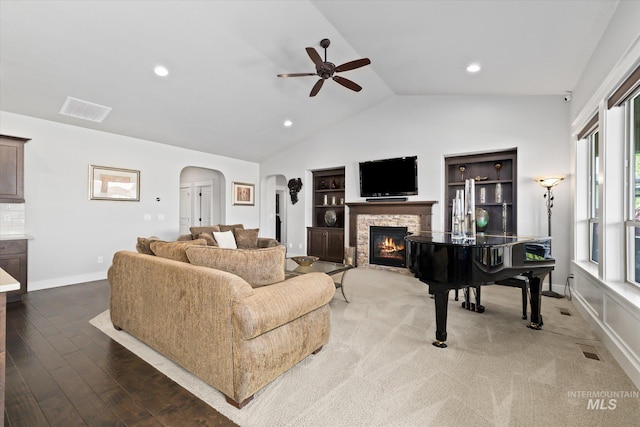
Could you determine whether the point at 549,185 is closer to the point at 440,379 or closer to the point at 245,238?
the point at 440,379

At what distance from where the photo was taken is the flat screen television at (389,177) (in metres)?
5.61

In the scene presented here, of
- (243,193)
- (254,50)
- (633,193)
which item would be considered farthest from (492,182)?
(243,193)

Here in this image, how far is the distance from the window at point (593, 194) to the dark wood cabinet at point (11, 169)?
737 centimetres

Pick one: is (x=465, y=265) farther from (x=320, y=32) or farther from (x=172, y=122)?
(x=172, y=122)

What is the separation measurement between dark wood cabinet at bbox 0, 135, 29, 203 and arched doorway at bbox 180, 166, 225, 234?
3695mm

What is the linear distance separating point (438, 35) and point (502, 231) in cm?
342

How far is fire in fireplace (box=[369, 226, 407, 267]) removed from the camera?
5.77 metres

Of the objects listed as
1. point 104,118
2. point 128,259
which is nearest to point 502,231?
point 128,259

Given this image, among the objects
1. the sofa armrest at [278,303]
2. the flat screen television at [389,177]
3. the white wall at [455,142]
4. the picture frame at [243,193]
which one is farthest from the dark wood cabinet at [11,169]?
the flat screen television at [389,177]

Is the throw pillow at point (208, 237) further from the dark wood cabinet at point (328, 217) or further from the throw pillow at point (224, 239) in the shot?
the dark wood cabinet at point (328, 217)

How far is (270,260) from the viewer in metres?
2.12

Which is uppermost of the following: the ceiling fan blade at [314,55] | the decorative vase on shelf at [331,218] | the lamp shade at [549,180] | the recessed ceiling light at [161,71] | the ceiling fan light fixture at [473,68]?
the ceiling fan light fixture at [473,68]

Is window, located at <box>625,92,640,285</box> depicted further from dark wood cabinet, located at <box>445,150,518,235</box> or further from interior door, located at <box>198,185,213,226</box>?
interior door, located at <box>198,185,213,226</box>

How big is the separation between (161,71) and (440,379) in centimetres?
466
